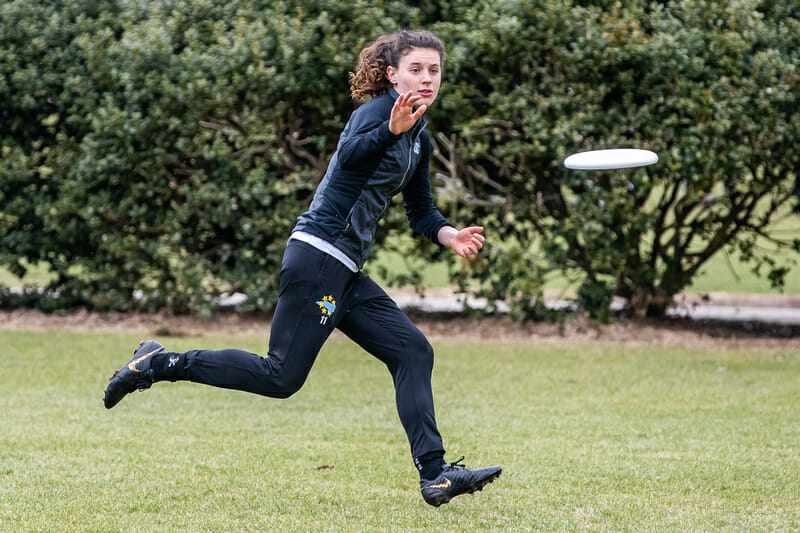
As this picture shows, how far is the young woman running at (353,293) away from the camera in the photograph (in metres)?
4.19

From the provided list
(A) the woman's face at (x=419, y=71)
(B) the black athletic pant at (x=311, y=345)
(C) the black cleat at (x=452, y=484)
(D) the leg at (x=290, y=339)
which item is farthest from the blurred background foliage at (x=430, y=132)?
(C) the black cleat at (x=452, y=484)

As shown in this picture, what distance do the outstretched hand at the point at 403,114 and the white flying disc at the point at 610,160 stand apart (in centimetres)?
165

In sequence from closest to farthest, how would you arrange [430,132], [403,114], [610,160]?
[403,114] < [610,160] < [430,132]

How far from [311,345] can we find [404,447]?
5.75 feet

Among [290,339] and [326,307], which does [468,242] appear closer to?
[326,307]

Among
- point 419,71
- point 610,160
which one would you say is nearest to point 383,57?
point 419,71

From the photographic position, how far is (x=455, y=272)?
34.9ft

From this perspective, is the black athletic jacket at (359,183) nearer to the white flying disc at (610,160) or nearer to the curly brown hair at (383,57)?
the curly brown hair at (383,57)

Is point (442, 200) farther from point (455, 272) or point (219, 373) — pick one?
point (219, 373)

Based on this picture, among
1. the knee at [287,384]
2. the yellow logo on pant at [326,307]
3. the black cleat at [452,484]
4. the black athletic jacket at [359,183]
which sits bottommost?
the black cleat at [452,484]

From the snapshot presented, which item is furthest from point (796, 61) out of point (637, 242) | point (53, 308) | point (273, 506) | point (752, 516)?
point (53, 308)

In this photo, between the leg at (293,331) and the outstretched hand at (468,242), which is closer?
the leg at (293,331)

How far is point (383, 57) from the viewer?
4355 millimetres

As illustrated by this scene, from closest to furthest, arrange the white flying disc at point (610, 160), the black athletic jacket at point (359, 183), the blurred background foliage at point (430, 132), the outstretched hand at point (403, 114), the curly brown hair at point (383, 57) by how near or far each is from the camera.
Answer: the outstretched hand at point (403, 114) < the black athletic jacket at point (359, 183) < the curly brown hair at point (383, 57) < the white flying disc at point (610, 160) < the blurred background foliage at point (430, 132)
